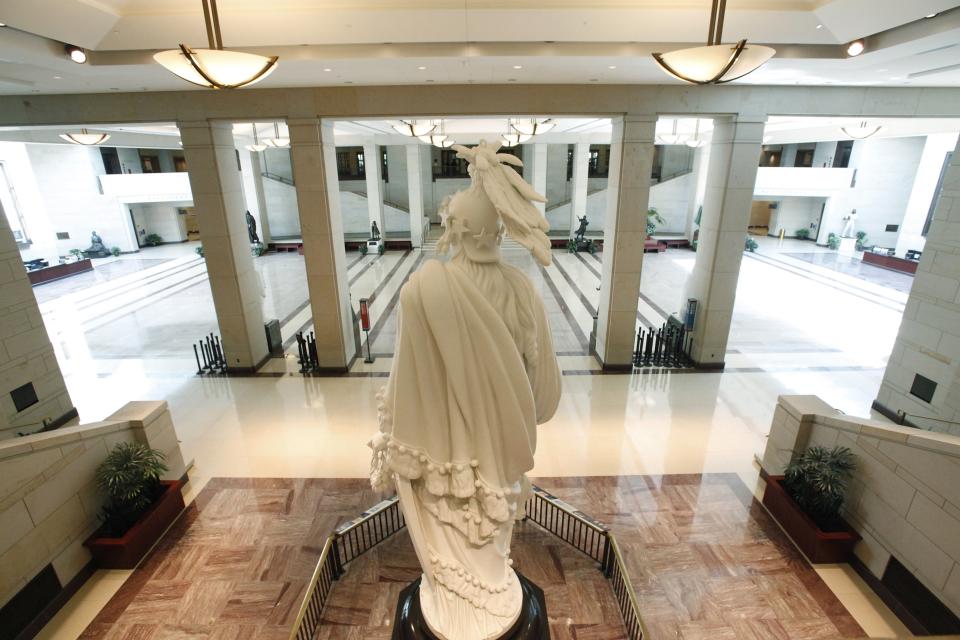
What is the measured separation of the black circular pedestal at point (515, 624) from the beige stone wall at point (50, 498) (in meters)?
3.25

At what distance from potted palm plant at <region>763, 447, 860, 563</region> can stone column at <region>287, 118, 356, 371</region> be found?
6705 mm

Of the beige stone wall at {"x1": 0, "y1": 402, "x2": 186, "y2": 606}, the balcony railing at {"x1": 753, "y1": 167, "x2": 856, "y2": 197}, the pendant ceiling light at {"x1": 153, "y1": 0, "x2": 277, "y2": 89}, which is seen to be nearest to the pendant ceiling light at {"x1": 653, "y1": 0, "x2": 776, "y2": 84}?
the pendant ceiling light at {"x1": 153, "y1": 0, "x2": 277, "y2": 89}

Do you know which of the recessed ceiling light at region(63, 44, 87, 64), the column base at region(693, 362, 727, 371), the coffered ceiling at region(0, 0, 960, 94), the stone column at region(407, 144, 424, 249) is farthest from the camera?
the stone column at region(407, 144, 424, 249)

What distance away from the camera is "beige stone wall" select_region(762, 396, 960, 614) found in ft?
11.5

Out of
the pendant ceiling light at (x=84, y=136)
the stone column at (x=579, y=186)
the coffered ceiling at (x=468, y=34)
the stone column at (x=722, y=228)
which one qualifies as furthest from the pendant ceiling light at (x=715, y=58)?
the stone column at (x=579, y=186)

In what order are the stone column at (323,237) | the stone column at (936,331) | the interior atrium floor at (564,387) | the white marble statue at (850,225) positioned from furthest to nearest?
the white marble statue at (850,225) → the stone column at (323,237) → the stone column at (936,331) → the interior atrium floor at (564,387)

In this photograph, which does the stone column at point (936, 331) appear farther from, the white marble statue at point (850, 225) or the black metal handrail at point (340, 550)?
the white marble statue at point (850, 225)

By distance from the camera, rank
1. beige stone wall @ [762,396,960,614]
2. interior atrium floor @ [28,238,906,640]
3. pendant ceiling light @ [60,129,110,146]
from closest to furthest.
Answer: beige stone wall @ [762,396,960,614] < interior atrium floor @ [28,238,906,640] < pendant ceiling light @ [60,129,110,146]

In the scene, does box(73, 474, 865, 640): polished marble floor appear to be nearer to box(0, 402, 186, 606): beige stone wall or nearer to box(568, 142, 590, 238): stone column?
box(0, 402, 186, 606): beige stone wall

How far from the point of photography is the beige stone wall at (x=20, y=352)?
5.93 metres

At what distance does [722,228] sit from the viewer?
303 inches

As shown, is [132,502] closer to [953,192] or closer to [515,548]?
[515,548]

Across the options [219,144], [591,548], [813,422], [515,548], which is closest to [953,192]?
[813,422]

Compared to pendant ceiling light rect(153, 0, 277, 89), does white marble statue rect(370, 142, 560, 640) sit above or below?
below
